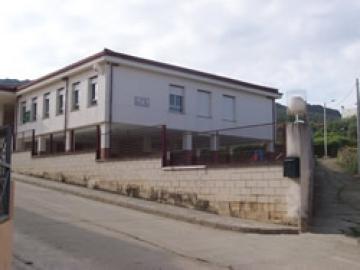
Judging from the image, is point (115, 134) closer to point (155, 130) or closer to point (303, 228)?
point (155, 130)

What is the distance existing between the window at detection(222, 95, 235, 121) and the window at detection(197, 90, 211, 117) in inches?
45.1

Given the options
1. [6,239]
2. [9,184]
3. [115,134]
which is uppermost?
[115,134]

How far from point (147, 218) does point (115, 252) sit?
5643 millimetres

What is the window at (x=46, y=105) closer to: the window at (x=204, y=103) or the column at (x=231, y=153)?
the window at (x=204, y=103)

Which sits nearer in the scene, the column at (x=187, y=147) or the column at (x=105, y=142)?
the column at (x=187, y=147)

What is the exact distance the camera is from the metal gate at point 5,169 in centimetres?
712

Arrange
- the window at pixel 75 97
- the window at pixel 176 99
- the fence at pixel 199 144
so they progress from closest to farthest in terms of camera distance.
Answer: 1. the fence at pixel 199 144
2. the window at pixel 176 99
3. the window at pixel 75 97

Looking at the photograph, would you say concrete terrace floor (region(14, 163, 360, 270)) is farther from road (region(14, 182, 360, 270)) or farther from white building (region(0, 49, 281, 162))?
white building (region(0, 49, 281, 162))

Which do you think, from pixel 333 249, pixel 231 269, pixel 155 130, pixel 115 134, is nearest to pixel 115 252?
pixel 231 269

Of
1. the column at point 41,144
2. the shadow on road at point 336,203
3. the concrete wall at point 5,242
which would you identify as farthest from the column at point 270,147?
the column at point 41,144

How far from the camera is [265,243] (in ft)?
41.4

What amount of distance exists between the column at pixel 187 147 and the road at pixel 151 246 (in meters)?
2.87

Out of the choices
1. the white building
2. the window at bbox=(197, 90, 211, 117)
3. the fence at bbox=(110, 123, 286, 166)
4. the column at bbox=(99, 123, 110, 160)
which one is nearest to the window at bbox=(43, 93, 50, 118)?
the white building

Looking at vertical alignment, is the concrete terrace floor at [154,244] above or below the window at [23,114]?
below
